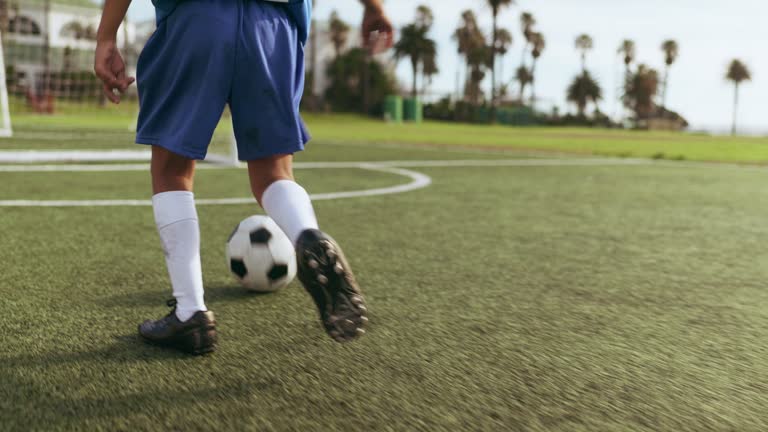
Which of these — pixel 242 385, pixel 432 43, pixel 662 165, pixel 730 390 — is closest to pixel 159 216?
pixel 242 385

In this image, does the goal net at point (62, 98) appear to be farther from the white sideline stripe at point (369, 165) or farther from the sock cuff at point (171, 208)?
the sock cuff at point (171, 208)

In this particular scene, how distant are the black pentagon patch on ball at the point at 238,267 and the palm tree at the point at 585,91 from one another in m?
104

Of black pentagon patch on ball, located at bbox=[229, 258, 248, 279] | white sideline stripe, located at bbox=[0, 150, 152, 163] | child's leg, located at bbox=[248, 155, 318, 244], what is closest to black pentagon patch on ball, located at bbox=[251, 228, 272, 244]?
black pentagon patch on ball, located at bbox=[229, 258, 248, 279]

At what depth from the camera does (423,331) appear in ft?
7.81

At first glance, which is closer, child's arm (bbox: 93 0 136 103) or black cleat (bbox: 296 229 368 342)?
black cleat (bbox: 296 229 368 342)

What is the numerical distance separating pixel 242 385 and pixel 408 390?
0.41 m

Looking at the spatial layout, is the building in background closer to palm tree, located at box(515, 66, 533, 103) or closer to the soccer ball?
the soccer ball

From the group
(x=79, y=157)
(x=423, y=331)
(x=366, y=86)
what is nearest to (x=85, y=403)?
(x=423, y=331)

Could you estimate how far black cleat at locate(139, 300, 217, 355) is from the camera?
2086 millimetres

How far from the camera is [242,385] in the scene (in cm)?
187

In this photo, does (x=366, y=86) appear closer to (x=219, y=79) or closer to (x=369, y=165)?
(x=369, y=165)

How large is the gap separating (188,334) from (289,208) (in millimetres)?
446

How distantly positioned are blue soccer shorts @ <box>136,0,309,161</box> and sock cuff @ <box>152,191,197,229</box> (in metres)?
0.18

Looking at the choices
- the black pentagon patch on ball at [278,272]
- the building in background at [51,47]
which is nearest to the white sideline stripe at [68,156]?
the building in background at [51,47]
